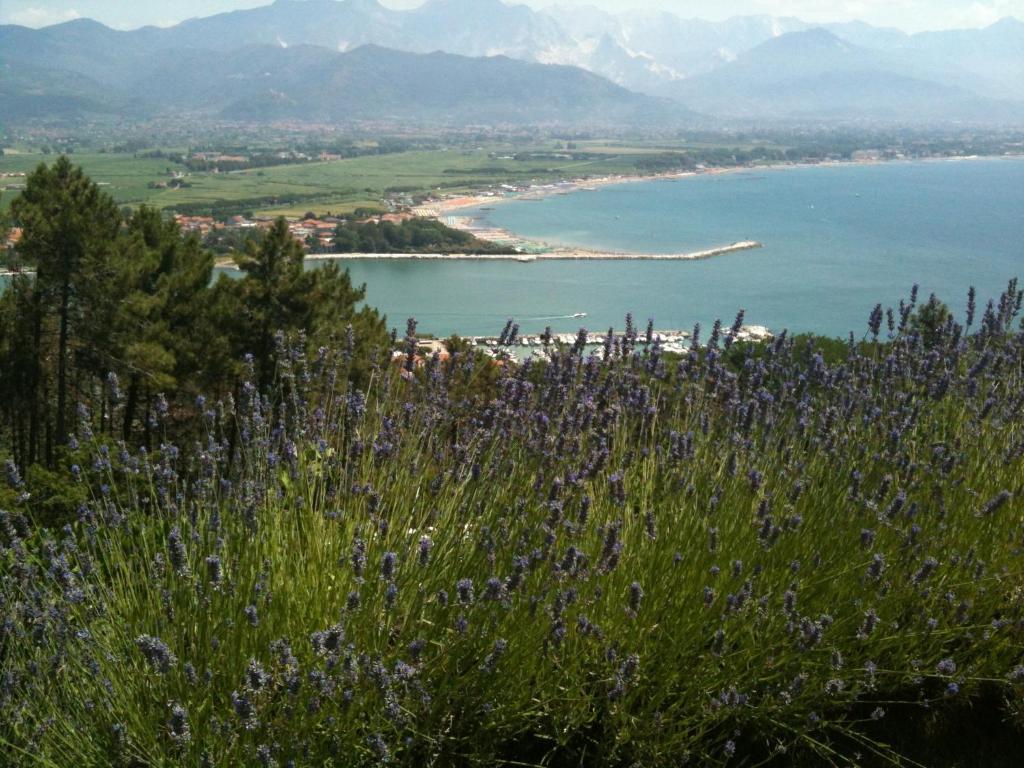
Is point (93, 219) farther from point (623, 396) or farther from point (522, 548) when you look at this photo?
point (522, 548)

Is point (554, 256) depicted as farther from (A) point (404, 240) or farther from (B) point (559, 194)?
(B) point (559, 194)

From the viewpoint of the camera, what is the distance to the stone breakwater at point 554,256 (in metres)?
39.1

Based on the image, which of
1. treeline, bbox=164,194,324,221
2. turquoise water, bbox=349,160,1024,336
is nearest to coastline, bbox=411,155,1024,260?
turquoise water, bbox=349,160,1024,336

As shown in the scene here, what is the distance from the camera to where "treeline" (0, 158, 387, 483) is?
7.96 metres

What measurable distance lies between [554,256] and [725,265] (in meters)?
7.15

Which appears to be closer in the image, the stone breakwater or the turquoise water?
the turquoise water

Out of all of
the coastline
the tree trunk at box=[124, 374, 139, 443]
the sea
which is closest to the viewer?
the tree trunk at box=[124, 374, 139, 443]

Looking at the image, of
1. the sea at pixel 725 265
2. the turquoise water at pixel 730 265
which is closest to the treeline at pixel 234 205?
the sea at pixel 725 265

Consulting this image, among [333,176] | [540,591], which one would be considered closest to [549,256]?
[540,591]

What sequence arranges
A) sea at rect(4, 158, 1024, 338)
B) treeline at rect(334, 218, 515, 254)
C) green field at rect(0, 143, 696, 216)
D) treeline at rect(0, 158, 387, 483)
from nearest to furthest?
treeline at rect(0, 158, 387, 483)
sea at rect(4, 158, 1024, 338)
treeline at rect(334, 218, 515, 254)
green field at rect(0, 143, 696, 216)

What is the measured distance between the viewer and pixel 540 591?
7.29 feet

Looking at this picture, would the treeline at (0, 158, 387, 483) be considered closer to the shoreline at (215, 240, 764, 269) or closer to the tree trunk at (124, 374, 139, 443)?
the tree trunk at (124, 374, 139, 443)

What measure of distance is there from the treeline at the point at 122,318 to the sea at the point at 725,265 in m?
6.65

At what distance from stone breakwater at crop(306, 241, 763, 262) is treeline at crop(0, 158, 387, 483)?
29434 millimetres
